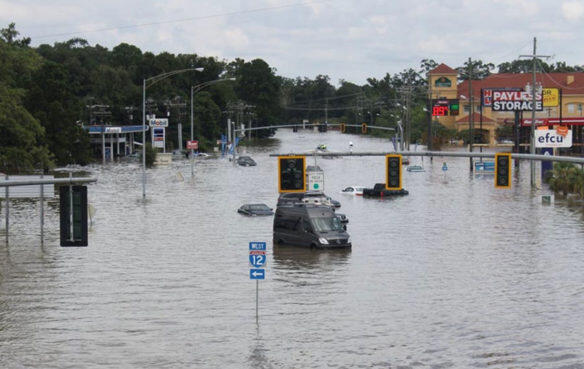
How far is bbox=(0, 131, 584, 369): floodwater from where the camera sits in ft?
99.2

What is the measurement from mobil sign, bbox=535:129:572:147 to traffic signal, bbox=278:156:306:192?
64990mm

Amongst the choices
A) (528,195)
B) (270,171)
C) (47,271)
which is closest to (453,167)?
(270,171)

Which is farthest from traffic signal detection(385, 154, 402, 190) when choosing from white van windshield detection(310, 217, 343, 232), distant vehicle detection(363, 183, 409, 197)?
distant vehicle detection(363, 183, 409, 197)

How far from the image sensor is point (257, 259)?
3397 cm

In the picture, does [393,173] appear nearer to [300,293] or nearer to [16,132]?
[300,293]

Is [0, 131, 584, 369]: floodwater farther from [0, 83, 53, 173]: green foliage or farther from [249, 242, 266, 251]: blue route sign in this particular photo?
[0, 83, 53, 173]: green foliage

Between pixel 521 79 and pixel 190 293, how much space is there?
521 ft

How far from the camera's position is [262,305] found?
3728 centimetres

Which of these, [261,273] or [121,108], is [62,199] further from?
[121,108]

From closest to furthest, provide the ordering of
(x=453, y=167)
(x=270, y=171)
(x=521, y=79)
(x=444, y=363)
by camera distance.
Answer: (x=444, y=363) < (x=270, y=171) < (x=453, y=167) < (x=521, y=79)

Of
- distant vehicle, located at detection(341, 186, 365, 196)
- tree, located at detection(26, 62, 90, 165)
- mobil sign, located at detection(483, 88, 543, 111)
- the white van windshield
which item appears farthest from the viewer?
mobil sign, located at detection(483, 88, 543, 111)

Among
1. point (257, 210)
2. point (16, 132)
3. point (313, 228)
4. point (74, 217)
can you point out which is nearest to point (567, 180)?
point (257, 210)

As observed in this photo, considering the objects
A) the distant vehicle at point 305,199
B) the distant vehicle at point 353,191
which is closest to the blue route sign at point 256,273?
the distant vehicle at point 305,199

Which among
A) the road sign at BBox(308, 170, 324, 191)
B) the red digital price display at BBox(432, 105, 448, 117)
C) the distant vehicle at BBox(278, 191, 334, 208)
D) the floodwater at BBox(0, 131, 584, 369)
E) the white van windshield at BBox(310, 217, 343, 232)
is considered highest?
the red digital price display at BBox(432, 105, 448, 117)
